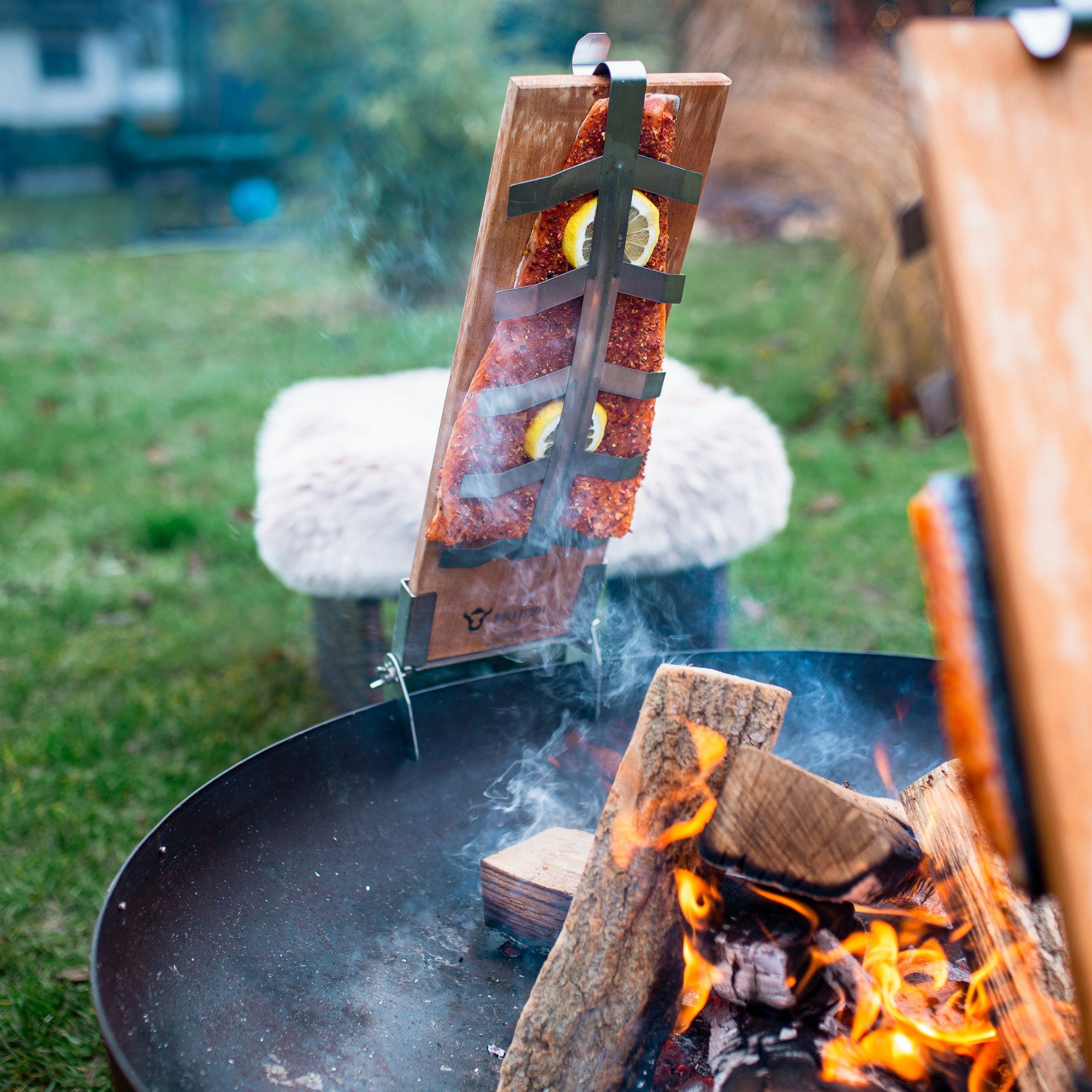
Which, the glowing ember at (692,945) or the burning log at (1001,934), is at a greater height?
the burning log at (1001,934)

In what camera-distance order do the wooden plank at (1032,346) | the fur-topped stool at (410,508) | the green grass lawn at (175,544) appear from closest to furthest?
the wooden plank at (1032,346) → the fur-topped stool at (410,508) → the green grass lawn at (175,544)

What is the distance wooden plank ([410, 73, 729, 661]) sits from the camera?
129 centimetres

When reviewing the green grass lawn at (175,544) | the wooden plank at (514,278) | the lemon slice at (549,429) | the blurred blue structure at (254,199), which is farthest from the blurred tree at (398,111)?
the lemon slice at (549,429)

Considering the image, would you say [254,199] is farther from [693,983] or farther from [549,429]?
[693,983]

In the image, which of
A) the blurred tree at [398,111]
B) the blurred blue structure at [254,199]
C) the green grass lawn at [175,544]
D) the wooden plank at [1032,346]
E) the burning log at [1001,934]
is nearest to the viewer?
the wooden plank at [1032,346]

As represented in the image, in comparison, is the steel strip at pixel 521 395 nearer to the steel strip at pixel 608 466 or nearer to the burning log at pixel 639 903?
the steel strip at pixel 608 466

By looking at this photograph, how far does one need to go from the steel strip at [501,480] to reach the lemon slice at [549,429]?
0.8 inches

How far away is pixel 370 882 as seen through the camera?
5.03 feet

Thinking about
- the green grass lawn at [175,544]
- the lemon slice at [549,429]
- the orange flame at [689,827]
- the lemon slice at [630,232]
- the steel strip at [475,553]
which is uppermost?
the lemon slice at [630,232]

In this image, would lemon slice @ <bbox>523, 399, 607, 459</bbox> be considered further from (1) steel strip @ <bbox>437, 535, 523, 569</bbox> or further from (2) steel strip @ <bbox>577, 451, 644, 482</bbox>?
(1) steel strip @ <bbox>437, 535, 523, 569</bbox>

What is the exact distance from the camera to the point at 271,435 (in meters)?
2.43

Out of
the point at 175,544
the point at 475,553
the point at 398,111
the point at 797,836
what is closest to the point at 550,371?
the point at 475,553

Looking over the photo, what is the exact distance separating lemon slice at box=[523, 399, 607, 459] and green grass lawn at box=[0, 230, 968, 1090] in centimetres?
138

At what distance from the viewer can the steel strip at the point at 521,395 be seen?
1.42 m
